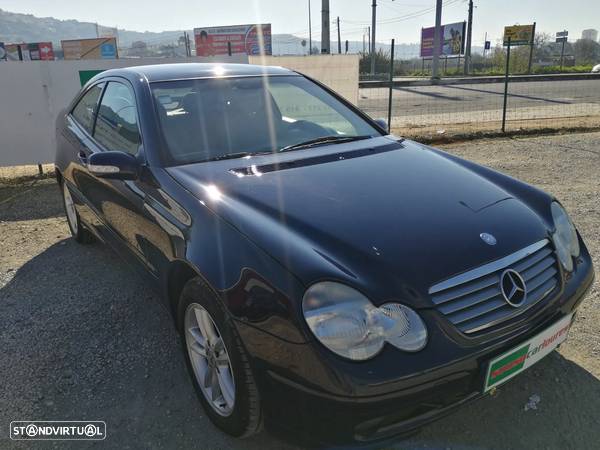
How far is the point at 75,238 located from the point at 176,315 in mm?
2750

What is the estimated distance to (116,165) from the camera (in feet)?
8.79

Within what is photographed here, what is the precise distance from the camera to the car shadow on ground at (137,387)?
2217mm

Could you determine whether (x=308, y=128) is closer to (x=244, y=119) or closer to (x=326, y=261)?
(x=244, y=119)

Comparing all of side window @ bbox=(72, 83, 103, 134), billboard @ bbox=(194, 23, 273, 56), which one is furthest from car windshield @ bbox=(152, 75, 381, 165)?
billboard @ bbox=(194, 23, 273, 56)

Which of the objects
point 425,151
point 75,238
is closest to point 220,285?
point 425,151

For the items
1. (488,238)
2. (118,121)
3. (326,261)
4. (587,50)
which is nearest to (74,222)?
(118,121)

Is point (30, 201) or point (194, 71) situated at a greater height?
point (194, 71)

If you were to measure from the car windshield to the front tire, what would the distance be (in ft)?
2.79

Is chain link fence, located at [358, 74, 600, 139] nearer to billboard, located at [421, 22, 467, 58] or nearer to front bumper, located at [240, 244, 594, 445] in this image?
front bumper, located at [240, 244, 594, 445]

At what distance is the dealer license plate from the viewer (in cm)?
185

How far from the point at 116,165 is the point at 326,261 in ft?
4.75

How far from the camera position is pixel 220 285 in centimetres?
199

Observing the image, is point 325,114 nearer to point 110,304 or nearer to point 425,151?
point 425,151

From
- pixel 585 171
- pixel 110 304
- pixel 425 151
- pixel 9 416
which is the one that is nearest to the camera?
pixel 9 416
